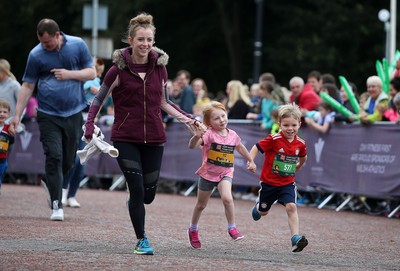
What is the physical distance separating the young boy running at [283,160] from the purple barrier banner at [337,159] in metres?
4.70

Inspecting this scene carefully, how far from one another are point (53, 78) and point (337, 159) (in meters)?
5.66

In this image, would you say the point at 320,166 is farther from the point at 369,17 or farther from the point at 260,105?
the point at 369,17

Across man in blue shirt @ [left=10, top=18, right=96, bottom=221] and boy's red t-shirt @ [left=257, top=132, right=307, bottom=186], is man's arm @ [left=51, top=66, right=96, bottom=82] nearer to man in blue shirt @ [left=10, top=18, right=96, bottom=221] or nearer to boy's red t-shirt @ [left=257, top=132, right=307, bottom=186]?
man in blue shirt @ [left=10, top=18, right=96, bottom=221]

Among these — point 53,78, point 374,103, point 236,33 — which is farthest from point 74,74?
point 236,33

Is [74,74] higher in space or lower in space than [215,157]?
higher

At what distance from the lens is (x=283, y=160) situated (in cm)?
1073

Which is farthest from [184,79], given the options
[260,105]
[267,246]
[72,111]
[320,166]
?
[267,246]

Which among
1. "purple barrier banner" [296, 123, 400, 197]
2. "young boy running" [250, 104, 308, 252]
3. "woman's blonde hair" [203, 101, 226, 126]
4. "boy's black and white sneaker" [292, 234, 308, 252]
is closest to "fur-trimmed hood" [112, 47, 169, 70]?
"woman's blonde hair" [203, 101, 226, 126]

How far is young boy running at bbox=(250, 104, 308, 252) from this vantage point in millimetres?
10609

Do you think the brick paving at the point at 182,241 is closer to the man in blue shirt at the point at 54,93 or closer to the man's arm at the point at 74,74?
the man in blue shirt at the point at 54,93

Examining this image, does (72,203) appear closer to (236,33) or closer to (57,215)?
(57,215)

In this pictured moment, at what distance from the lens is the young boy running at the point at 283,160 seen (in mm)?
10609

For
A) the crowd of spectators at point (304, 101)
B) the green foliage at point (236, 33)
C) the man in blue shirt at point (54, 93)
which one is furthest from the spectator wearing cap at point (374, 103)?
the green foliage at point (236, 33)

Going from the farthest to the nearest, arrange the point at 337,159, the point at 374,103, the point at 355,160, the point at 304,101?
the point at 304,101
the point at 337,159
the point at 374,103
the point at 355,160
